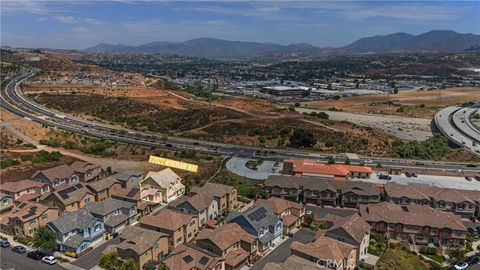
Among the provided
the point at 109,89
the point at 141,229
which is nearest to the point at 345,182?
the point at 141,229

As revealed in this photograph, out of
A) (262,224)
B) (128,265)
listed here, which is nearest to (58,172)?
(128,265)

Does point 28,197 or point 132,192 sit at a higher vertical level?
point 132,192

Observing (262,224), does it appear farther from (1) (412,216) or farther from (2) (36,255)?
(2) (36,255)


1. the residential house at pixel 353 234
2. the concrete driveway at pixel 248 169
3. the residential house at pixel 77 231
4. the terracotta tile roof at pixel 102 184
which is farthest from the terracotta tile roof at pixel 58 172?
the residential house at pixel 353 234

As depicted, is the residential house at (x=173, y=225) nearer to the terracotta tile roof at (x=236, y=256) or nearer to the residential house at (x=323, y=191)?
the terracotta tile roof at (x=236, y=256)

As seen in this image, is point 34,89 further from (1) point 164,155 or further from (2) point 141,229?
(2) point 141,229

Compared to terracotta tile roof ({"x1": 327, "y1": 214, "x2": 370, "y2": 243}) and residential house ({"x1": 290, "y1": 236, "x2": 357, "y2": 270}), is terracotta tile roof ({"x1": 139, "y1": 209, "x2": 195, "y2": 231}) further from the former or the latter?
terracotta tile roof ({"x1": 327, "y1": 214, "x2": 370, "y2": 243})

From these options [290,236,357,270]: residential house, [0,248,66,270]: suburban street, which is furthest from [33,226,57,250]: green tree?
[290,236,357,270]: residential house
